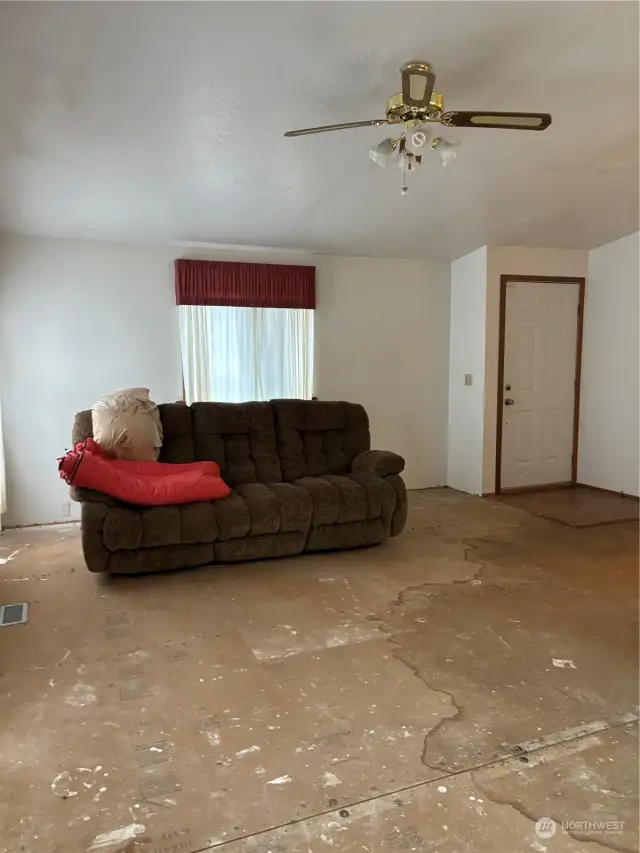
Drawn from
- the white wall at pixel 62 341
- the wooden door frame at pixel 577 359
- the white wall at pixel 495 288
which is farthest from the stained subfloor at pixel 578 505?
the white wall at pixel 62 341

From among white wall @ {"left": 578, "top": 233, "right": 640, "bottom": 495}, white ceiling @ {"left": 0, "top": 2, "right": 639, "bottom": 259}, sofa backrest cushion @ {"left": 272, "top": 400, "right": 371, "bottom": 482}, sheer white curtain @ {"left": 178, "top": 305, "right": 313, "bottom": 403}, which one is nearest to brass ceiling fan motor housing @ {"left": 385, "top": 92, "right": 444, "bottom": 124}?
white ceiling @ {"left": 0, "top": 2, "right": 639, "bottom": 259}

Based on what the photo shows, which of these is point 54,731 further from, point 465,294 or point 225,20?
point 465,294

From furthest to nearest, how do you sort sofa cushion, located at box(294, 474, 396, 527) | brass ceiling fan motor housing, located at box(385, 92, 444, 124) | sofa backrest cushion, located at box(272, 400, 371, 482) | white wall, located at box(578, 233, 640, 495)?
white wall, located at box(578, 233, 640, 495)
sofa backrest cushion, located at box(272, 400, 371, 482)
sofa cushion, located at box(294, 474, 396, 527)
brass ceiling fan motor housing, located at box(385, 92, 444, 124)

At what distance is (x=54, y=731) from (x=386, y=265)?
14.7 ft

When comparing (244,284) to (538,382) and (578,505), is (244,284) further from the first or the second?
→ (578,505)

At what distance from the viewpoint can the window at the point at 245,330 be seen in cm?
471

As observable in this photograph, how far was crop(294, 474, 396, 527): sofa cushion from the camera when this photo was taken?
11.9ft

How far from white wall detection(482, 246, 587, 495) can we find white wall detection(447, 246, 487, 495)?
0.15 feet

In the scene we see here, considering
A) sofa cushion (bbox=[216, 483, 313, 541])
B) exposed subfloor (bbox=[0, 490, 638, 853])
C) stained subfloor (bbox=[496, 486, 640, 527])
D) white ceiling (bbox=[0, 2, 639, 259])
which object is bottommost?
exposed subfloor (bbox=[0, 490, 638, 853])

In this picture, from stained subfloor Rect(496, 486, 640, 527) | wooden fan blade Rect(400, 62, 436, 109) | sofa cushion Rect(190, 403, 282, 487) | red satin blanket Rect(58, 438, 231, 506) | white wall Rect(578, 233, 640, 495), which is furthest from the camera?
white wall Rect(578, 233, 640, 495)

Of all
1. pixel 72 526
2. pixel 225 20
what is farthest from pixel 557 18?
pixel 72 526

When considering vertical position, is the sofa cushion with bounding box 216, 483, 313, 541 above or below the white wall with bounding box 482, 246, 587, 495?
below
